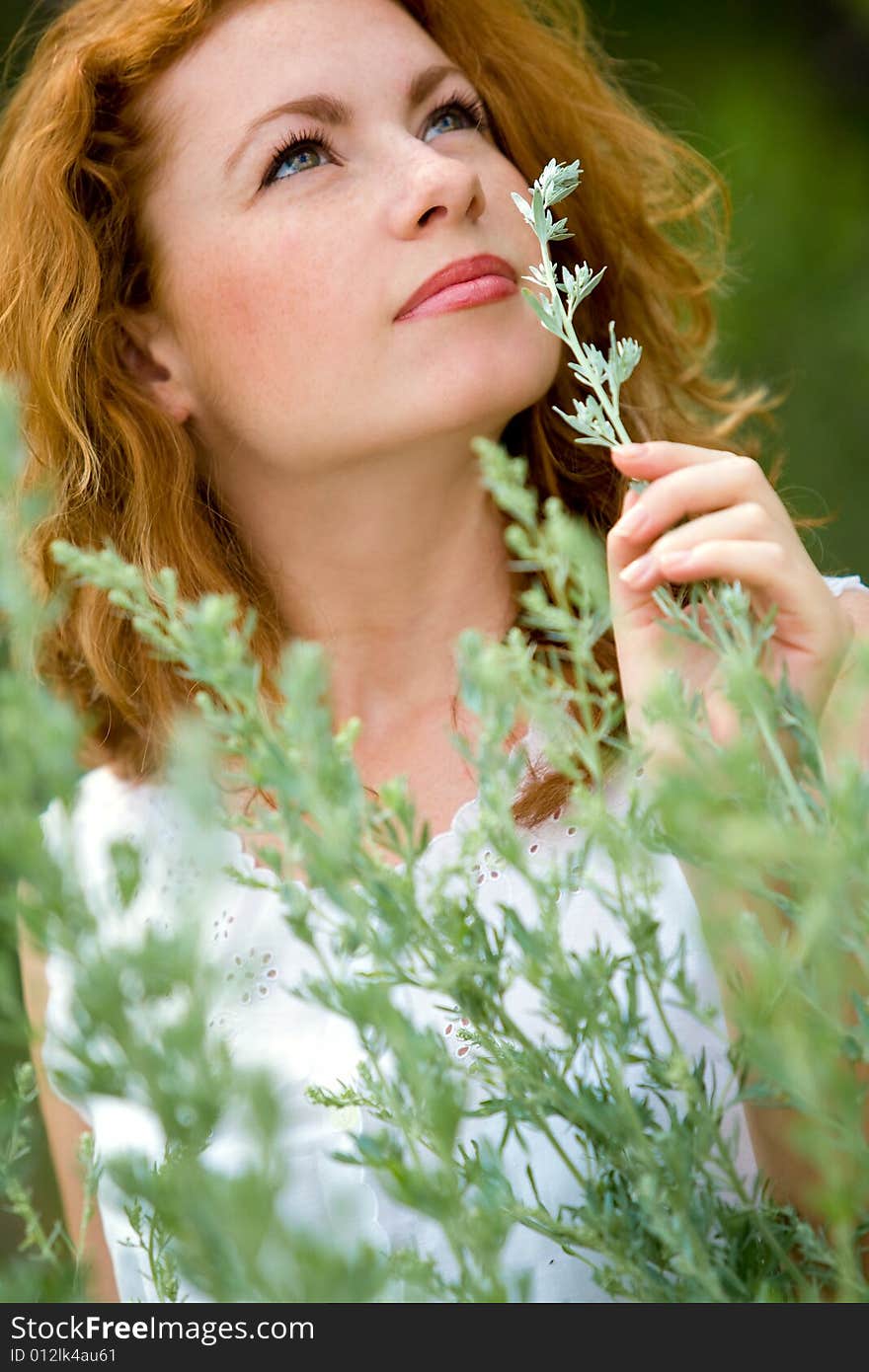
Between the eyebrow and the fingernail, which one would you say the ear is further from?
the fingernail

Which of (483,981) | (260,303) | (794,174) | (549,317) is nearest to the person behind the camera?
(483,981)

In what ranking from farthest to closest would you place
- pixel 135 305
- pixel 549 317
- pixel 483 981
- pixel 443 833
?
pixel 135 305, pixel 443 833, pixel 549 317, pixel 483 981

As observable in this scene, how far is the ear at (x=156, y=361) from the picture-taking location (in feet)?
6.30

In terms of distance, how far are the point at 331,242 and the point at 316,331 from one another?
0.10m

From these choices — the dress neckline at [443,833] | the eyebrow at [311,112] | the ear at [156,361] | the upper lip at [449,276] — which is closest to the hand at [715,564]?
the upper lip at [449,276]

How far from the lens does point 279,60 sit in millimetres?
1702

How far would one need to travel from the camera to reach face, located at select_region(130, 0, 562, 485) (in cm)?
154

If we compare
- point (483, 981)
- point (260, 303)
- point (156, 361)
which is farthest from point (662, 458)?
point (156, 361)

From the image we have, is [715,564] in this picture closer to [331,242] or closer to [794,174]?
[331,242]

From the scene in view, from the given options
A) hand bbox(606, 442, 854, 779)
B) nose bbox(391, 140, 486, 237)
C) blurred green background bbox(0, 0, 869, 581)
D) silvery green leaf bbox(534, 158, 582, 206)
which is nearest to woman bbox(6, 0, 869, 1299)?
nose bbox(391, 140, 486, 237)

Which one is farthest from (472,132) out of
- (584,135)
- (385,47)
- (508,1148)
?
(508,1148)

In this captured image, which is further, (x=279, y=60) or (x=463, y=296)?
(x=279, y=60)

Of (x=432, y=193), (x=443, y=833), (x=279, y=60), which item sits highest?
(x=279, y=60)
